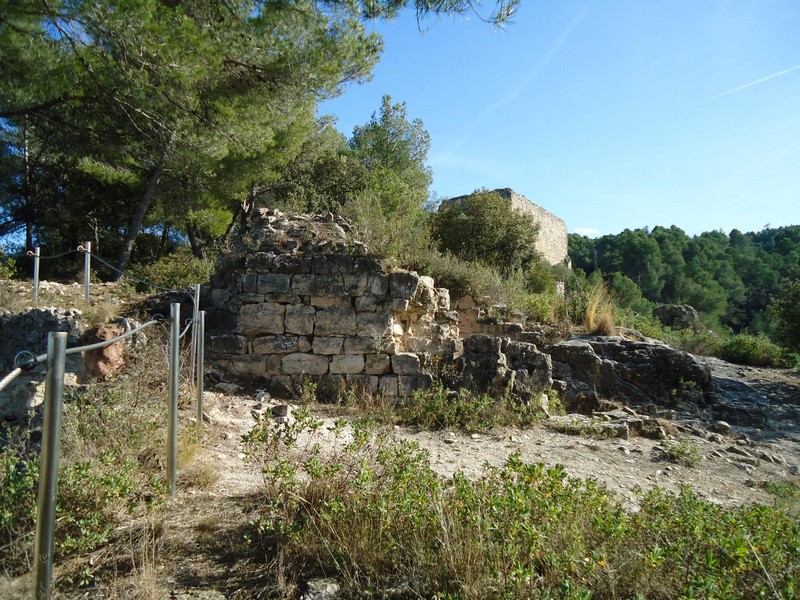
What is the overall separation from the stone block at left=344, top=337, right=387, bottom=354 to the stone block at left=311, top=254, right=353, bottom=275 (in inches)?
35.2

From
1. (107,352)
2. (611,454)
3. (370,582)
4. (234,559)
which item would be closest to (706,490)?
(611,454)

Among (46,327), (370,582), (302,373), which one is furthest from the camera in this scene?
(302,373)

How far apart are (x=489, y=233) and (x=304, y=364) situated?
34.2ft

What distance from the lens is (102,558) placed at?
251cm

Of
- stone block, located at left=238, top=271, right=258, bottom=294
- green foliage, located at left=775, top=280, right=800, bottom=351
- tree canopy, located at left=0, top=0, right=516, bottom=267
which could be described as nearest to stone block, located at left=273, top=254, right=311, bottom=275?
stone block, located at left=238, top=271, right=258, bottom=294

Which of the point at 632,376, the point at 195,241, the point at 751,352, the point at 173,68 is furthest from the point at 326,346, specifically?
the point at 195,241

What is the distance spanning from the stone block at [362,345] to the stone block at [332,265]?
89 cm

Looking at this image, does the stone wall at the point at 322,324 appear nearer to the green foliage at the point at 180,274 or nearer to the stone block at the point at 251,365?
the stone block at the point at 251,365

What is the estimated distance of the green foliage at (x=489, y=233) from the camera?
15.5 metres

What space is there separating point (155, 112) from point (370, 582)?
6445mm

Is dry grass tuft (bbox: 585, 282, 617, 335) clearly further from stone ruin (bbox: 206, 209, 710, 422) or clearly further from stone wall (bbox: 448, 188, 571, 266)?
stone wall (bbox: 448, 188, 571, 266)

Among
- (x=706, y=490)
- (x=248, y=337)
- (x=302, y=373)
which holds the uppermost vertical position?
(x=248, y=337)

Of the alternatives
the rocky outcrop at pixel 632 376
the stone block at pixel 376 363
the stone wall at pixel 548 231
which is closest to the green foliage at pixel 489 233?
the stone wall at pixel 548 231

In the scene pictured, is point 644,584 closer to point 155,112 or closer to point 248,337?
point 248,337
